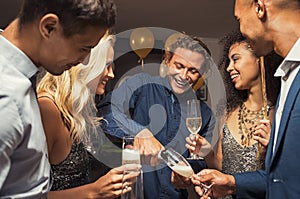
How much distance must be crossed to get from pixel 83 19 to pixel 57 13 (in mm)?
51

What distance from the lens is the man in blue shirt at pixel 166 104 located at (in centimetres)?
213

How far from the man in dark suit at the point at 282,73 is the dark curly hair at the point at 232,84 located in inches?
25.6

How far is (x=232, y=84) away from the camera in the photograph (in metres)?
1.91

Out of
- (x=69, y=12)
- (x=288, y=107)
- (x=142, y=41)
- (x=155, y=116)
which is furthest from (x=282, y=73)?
(x=142, y=41)

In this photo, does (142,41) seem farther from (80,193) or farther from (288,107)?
(288,107)

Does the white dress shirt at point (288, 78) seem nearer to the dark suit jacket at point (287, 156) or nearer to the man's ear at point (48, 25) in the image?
the dark suit jacket at point (287, 156)

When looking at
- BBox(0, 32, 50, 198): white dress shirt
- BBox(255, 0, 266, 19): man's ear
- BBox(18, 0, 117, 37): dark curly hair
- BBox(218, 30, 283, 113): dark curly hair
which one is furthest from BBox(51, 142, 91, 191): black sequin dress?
BBox(218, 30, 283, 113): dark curly hair

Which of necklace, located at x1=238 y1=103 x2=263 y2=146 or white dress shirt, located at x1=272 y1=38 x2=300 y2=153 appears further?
necklace, located at x1=238 y1=103 x2=263 y2=146

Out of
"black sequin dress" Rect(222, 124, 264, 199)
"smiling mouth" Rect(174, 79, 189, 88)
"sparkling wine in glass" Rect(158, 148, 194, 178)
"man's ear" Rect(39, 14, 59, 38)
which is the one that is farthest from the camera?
"smiling mouth" Rect(174, 79, 189, 88)

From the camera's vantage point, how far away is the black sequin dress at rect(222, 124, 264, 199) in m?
1.71

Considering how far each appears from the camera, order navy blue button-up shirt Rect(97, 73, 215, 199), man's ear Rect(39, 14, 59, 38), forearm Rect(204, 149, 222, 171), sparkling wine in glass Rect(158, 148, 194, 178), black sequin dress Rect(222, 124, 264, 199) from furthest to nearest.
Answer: navy blue button-up shirt Rect(97, 73, 215, 199) < forearm Rect(204, 149, 222, 171) < black sequin dress Rect(222, 124, 264, 199) < sparkling wine in glass Rect(158, 148, 194, 178) < man's ear Rect(39, 14, 59, 38)

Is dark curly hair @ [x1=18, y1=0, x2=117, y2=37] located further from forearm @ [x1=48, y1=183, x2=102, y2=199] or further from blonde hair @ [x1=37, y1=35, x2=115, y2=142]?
forearm @ [x1=48, y1=183, x2=102, y2=199]

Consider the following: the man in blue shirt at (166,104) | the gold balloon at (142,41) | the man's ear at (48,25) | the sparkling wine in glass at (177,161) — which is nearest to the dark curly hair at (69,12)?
the man's ear at (48,25)

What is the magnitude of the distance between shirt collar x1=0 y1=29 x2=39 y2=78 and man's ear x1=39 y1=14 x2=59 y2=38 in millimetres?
59
